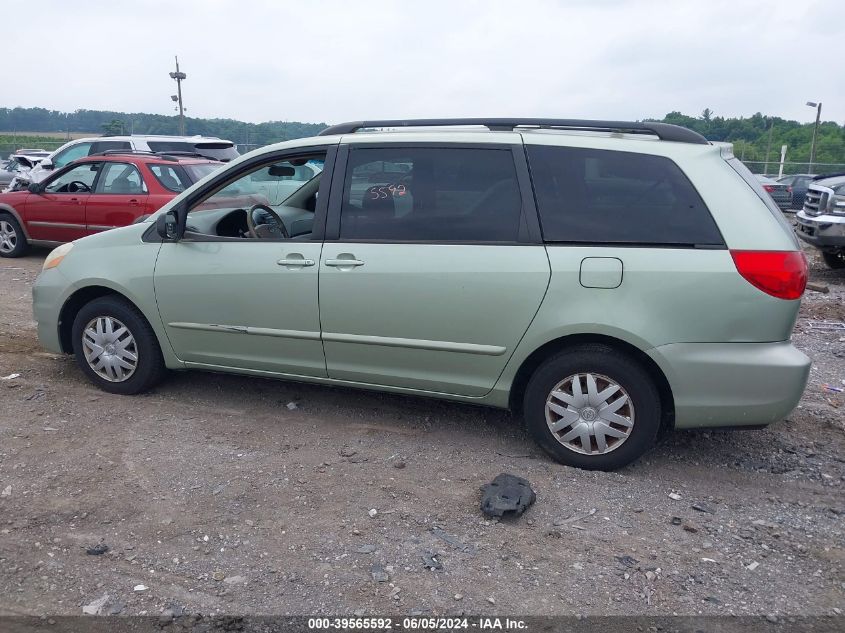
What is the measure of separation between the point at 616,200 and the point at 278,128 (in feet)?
95.9

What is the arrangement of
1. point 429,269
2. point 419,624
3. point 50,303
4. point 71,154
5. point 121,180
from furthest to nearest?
point 71,154 < point 121,180 < point 50,303 < point 429,269 < point 419,624

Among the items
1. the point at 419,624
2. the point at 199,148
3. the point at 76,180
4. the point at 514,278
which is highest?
the point at 199,148

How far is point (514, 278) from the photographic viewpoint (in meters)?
4.07

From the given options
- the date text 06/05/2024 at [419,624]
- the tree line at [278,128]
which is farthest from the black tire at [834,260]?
the tree line at [278,128]

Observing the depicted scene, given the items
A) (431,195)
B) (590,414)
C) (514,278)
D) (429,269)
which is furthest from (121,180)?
(590,414)

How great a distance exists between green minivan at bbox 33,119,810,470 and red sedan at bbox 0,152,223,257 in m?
5.19

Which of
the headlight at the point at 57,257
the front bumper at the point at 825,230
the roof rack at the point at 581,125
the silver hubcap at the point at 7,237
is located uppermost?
the roof rack at the point at 581,125

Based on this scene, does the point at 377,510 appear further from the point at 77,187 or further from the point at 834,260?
the point at 834,260

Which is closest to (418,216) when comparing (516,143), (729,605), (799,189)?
(516,143)

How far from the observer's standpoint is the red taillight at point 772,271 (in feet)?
12.4

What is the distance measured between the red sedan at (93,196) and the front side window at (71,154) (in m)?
3.93

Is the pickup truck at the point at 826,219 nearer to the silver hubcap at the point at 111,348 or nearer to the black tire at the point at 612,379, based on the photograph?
the black tire at the point at 612,379

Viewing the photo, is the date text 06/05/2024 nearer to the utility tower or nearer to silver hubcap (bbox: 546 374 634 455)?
silver hubcap (bbox: 546 374 634 455)

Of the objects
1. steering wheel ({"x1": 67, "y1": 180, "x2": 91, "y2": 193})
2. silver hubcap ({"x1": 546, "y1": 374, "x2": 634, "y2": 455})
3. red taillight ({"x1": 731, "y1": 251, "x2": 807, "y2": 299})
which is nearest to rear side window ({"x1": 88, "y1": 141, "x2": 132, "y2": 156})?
steering wheel ({"x1": 67, "y1": 180, "x2": 91, "y2": 193})
